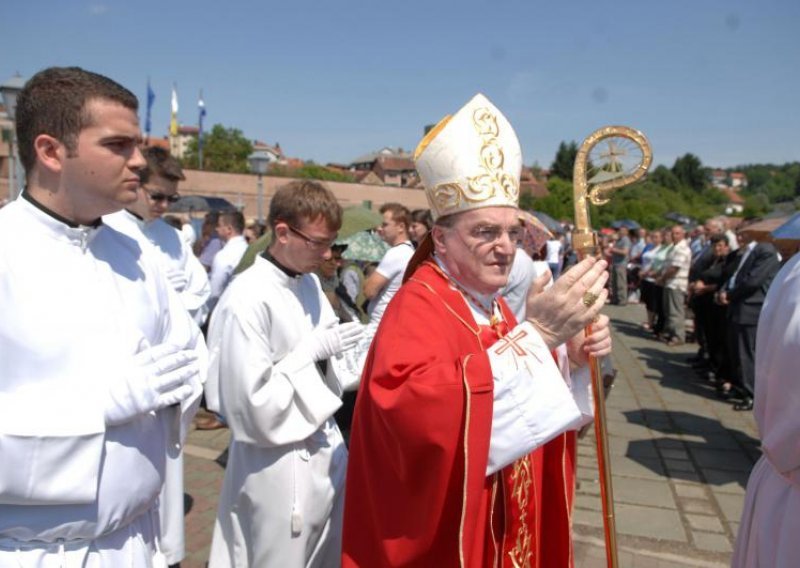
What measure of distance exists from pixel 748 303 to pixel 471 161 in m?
6.16

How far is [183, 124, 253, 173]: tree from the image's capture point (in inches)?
2921

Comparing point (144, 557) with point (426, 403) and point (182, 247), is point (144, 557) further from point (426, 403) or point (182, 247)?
point (182, 247)

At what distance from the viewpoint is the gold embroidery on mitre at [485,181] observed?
2219 millimetres

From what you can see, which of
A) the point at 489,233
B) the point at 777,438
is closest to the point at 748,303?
the point at 777,438

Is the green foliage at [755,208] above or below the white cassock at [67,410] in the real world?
above

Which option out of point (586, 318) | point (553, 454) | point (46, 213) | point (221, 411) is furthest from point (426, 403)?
point (221, 411)

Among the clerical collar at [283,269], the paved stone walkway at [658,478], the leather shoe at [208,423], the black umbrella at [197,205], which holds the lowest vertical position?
the paved stone walkway at [658,478]

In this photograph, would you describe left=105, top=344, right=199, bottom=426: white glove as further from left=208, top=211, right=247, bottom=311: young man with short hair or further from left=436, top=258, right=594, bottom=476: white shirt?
left=208, top=211, right=247, bottom=311: young man with short hair

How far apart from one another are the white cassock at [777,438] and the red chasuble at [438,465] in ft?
2.23

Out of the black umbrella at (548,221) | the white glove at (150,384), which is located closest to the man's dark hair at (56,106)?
the white glove at (150,384)

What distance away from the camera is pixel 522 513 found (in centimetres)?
212

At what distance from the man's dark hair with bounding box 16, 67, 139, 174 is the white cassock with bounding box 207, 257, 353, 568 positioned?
3.62 ft

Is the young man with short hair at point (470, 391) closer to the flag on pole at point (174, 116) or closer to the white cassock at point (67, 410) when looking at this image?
the white cassock at point (67, 410)

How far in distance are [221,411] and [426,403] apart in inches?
56.1
